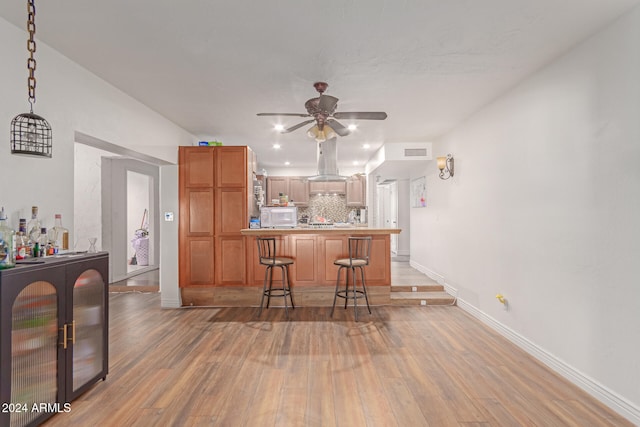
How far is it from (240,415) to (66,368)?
46.9 inches

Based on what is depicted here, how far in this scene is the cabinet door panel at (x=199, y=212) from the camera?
170 inches

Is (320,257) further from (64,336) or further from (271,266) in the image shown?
(64,336)

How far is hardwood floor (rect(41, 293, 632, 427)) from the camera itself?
1.95 m

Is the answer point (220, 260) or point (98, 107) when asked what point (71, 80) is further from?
point (220, 260)

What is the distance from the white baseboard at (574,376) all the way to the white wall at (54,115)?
4161 mm

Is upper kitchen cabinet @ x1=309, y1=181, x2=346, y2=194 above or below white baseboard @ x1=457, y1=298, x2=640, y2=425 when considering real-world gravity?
above

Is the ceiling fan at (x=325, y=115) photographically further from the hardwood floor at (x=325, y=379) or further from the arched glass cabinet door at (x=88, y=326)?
the hardwood floor at (x=325, y=379)

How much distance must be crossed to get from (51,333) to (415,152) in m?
5.11

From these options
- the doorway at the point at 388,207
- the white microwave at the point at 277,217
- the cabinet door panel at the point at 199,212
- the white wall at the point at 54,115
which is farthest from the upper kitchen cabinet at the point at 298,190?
the white wall at the point at 54,115

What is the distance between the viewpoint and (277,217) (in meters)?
4.66

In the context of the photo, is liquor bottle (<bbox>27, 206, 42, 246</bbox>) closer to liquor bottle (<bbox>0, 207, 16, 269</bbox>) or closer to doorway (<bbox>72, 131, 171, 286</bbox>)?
liquor bottle (<bbox>0, 207, 16, 269</bbox>)

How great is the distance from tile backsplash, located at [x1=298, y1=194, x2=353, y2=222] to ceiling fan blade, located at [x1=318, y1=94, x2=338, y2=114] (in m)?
5.15

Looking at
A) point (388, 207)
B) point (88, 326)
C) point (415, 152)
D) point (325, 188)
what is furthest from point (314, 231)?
point (388, 207)

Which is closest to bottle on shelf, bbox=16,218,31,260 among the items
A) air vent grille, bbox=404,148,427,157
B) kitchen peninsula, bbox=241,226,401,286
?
kitchen peninsula, bbox=241,226,401,286
